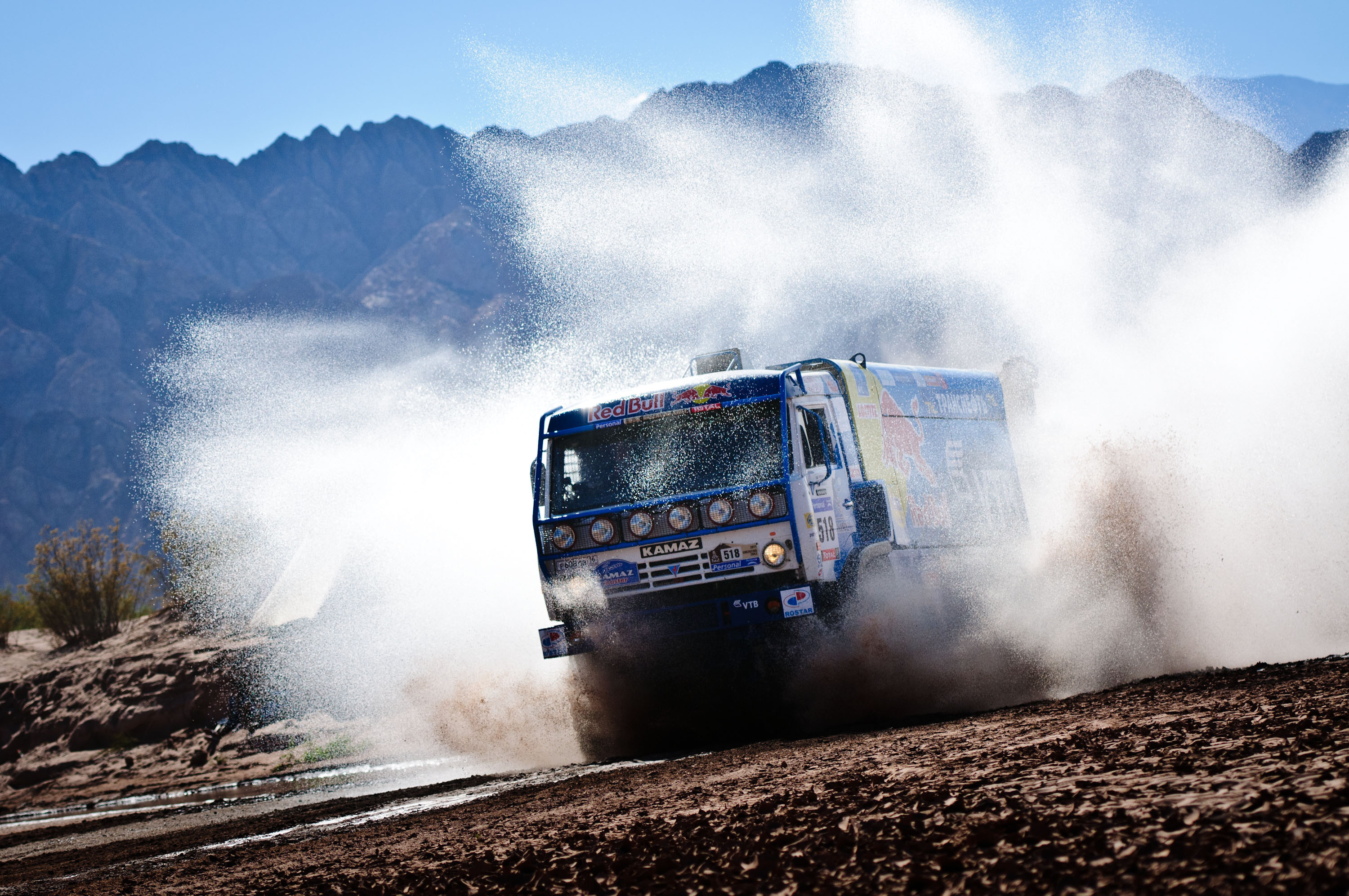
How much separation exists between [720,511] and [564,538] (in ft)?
5.42

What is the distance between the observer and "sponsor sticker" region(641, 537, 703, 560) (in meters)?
10.9

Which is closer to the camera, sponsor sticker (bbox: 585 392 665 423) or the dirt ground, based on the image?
the dirt ground

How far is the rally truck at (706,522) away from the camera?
35.3 feet

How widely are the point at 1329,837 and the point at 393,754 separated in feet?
53.0

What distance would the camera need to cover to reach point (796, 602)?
34.6ft

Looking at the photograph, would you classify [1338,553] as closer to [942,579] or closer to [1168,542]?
[1168,542]

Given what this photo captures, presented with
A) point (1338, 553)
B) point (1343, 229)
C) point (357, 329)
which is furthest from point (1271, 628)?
point (357, 329)

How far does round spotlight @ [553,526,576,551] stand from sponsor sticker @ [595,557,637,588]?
1.28 ft

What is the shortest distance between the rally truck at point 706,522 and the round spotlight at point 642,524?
0.01 m

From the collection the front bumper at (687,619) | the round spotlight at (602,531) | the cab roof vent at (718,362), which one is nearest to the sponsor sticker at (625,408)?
the round spotlight at (602,531)

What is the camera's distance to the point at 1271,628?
43.9ft

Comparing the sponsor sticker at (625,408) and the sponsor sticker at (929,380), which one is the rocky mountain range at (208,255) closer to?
the sponsor sticker at (929,380)

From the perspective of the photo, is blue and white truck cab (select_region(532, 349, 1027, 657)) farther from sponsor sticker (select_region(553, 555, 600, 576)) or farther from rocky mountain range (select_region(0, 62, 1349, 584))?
rocky mountain range (select_region(0, 62, 1349, 584))

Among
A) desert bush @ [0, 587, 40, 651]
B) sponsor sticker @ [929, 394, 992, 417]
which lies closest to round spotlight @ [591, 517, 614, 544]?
sponsor sticker @ [929, 394, 992, 417]
